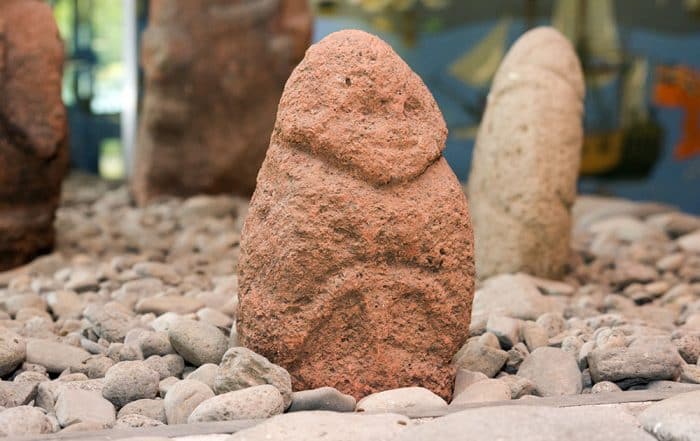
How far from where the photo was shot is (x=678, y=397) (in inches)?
97.9

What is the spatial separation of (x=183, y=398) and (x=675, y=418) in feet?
4.21

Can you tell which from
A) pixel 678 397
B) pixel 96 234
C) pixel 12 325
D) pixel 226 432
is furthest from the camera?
pixel 96 234

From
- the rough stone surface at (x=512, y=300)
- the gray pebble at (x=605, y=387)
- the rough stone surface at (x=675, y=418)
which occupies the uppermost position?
the rough stone surface at (x=675, y=418)

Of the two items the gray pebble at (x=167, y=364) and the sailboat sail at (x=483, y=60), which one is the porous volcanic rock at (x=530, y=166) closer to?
the gray pebble at (x=167, y=364)

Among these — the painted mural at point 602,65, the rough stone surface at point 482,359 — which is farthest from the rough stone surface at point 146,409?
the painted mural at point 602,65

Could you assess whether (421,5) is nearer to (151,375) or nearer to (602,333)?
(602,333)

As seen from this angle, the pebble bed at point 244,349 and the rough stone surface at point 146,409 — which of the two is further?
the rough stone surface at point 146,409

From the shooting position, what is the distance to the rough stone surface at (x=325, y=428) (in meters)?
2.19

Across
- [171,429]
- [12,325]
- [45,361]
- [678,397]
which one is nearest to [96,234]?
[12,325]

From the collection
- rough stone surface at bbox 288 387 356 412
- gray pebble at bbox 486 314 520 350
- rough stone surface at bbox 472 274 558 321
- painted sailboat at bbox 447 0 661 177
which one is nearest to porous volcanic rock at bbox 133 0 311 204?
painted sailboat at bbox 447 0 661 177

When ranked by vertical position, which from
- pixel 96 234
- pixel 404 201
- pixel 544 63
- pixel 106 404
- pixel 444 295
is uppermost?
pixel 544 63

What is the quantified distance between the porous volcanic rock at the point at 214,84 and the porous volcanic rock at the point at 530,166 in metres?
2.47

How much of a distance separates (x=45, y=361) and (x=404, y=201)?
1.32m

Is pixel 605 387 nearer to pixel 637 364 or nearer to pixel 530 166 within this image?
pixel 637 364
